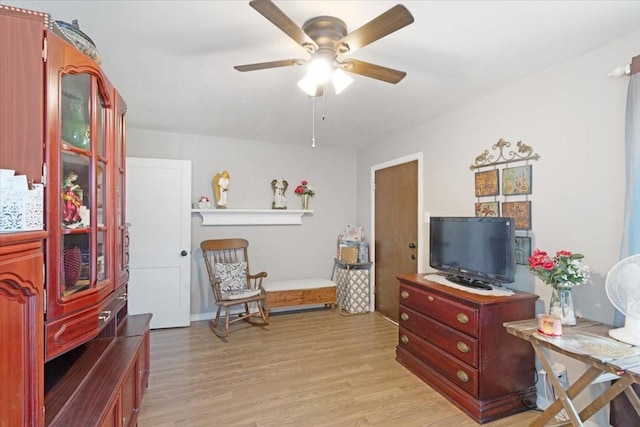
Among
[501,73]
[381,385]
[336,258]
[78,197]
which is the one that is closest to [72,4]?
[78,197]

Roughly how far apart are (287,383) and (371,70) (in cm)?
239

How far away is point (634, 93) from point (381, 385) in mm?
2523

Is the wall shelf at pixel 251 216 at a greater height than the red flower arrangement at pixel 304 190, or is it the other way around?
the red flower arrangement at pixel 304 190

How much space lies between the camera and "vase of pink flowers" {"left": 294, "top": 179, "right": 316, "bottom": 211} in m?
4.59

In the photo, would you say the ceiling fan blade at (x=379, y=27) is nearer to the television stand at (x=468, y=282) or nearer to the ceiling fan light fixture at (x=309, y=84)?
the ceiling fan light fixture at (x=309, y=84)

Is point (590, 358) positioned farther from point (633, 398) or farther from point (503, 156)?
point (503, 156)

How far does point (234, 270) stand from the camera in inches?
155

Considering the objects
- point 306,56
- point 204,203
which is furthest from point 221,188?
point 306,56

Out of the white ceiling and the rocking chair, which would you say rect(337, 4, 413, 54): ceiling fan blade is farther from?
the rocking chair

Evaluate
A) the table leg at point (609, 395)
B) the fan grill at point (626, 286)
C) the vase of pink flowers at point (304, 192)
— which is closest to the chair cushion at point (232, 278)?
the vase of pink flowers at point (304, 192)

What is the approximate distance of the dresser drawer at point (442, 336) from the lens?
222cm

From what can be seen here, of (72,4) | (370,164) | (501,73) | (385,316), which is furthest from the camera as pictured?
(370,164)

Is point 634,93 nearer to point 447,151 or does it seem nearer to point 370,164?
point 447,151

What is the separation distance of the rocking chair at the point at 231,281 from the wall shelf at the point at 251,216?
0.29m
